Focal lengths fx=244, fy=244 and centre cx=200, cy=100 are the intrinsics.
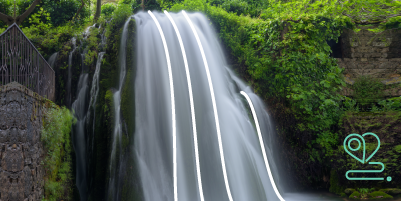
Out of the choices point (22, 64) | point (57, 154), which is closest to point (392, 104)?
point (57, 154)

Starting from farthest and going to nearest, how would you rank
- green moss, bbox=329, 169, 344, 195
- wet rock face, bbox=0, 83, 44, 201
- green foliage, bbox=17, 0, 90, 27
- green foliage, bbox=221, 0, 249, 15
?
1. green foliage, bbox=221, 0, 249, 15
2. green foliage, bbox=17, 0, 90, 27
3. green moss, bbox=329, 169, 344, 195
4. wet rock face, bbox=0, 83, 44, 201

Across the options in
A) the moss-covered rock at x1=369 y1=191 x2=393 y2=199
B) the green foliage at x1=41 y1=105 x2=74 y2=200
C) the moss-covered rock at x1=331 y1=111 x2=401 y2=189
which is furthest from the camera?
the moss-covered rock at x1=331 y1=111 x2=401 y2=189

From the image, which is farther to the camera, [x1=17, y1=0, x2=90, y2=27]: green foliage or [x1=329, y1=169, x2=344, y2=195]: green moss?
[x1=17, y1=0, x2=90, y2=27]: green foliage

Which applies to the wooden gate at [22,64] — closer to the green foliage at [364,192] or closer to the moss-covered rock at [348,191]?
the moss-covered rock at [348,191]

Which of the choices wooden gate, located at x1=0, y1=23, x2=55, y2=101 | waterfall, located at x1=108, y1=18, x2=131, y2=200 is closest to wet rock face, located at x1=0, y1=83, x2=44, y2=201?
wooden gate, located at x1=0, y1=23, x2=55, y2=101

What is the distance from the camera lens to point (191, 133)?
6043 mm

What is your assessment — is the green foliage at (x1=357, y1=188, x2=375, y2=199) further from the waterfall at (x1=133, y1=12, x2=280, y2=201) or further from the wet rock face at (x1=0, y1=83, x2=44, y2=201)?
the wet rock face at (x1=0, y1=83, x2=44, y2=201)

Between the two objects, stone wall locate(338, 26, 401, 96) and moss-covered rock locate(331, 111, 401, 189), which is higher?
stone wall locate(338, 26, 401, 96)

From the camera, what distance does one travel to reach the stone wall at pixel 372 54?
9750mm

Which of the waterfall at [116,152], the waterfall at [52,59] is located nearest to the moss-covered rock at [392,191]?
the waterfall at [116,152]

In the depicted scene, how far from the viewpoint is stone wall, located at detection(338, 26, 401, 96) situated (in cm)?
975

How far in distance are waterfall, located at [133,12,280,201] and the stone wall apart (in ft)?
16.7

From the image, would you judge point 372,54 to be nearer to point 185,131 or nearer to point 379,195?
point 379,195

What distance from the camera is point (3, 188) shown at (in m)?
3.94
